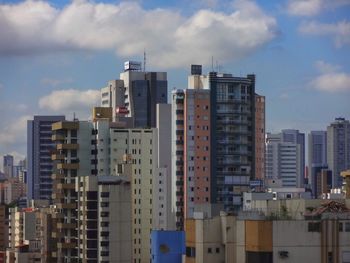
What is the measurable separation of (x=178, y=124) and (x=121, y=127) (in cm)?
414

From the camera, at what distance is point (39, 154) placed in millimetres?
106062

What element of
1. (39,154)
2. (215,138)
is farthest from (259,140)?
(39,154)

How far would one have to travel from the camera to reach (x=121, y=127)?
63.0m

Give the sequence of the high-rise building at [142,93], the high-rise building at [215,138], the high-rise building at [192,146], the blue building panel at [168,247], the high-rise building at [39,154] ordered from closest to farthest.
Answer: the blue building panel at [168,247]
the high-rise building at [192,146]
the high-rise building at [215,138]
the high-rise building at [142,93]
the high-rise building at [39,154]

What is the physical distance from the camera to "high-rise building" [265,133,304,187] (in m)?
121

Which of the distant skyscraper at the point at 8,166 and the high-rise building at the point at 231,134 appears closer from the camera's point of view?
the high-rise building at the point at 231,134

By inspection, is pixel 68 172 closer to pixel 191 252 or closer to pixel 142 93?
pixel 142 93

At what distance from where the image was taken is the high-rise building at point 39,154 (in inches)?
4048

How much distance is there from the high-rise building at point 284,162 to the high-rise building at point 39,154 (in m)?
23.5

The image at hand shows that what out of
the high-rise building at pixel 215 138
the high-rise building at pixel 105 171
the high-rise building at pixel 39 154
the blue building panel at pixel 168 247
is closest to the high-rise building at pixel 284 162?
the high-rise building at pixel 39 154

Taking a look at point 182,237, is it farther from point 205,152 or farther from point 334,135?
point 334,135

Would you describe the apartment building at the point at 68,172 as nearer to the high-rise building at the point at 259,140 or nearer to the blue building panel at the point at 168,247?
the high-rise building at the point at 259,140

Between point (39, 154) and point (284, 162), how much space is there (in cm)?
2767

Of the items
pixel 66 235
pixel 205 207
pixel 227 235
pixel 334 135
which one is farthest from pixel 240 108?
pixel 334 135
